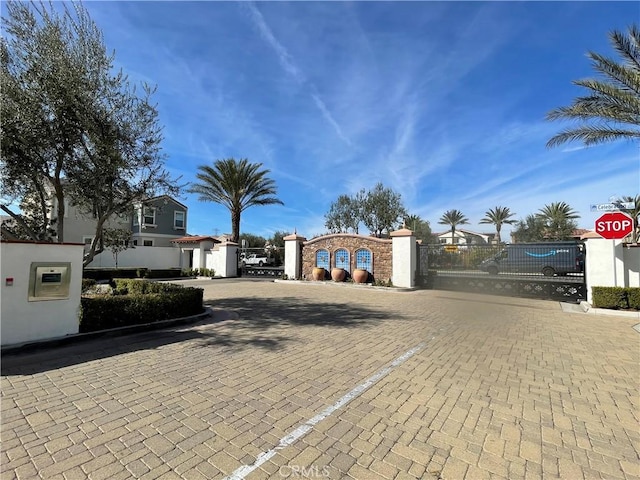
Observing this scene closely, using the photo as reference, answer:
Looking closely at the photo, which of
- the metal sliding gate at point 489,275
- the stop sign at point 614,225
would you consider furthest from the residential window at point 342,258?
the stop sign at point 614,225

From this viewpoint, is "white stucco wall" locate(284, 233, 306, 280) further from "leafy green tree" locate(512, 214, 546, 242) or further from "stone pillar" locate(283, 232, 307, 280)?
"leafy green tree" locate(512, 214, 546, 242)

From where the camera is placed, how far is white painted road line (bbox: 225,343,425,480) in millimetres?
2524

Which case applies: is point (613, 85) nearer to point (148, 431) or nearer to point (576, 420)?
point (576, 420)

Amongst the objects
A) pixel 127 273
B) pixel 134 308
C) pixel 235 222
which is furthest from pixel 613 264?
pixel 127 273

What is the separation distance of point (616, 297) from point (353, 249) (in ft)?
37.6

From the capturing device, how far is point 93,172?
316 inches

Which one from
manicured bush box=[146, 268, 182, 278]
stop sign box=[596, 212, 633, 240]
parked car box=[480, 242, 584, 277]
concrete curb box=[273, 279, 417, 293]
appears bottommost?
concrete curb box=[273, 279, 417, 293]

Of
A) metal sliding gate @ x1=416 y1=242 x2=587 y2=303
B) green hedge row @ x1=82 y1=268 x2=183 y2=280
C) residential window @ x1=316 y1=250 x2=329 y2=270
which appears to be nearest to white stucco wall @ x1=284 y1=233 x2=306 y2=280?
residential window @ x1=316 y1=250 x2=329 y2=270

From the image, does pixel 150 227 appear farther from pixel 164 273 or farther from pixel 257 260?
pixel 257 260

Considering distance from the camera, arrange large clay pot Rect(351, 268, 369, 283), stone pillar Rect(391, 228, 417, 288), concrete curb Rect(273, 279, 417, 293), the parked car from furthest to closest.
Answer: large clay pot Rect(351, 268, 369, 283)
stone pillar Rect(391, 228, 417, 288)
concrete curb Rect(273, 279, 417, 293)
the parked car

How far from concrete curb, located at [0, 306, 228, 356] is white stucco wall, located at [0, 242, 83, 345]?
0.16 m

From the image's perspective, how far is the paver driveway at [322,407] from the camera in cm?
264

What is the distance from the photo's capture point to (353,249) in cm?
1909

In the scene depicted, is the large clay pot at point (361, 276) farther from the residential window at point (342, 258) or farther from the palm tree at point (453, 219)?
the palm tree at point (453, 219)
